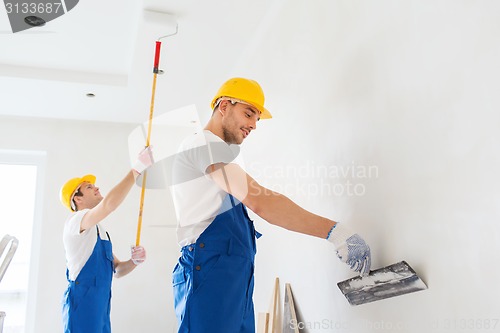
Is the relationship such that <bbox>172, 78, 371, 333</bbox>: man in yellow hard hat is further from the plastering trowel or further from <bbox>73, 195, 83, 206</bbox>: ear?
<bbox>73, 195, 83, 206</bbox>: ear

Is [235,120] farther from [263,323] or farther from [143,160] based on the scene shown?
[263,323]

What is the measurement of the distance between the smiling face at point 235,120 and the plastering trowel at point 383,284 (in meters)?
0.70

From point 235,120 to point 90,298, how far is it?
64.2 inches

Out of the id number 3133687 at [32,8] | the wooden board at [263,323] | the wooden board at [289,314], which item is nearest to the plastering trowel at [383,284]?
the wooden board at [289,314]

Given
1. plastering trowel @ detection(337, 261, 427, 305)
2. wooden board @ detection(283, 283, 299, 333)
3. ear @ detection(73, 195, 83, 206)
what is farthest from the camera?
ear @ detection(73, 195, 83, 206)

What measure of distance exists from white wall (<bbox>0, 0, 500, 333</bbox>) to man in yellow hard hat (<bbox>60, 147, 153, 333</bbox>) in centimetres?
87

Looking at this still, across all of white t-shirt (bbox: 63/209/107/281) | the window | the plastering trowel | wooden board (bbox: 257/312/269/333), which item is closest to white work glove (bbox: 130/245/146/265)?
white t-shirt (bbox: 63/209/107/281)

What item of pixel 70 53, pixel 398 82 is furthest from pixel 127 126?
pixel 398 82

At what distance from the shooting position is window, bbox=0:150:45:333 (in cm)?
440

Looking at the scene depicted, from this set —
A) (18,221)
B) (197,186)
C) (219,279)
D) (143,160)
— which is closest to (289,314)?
(219,279)

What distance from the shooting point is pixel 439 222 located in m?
1.17

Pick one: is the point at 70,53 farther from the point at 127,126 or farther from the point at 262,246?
the point at 262,246

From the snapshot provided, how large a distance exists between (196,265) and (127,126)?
3.60 metres

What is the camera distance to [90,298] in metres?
2.69
